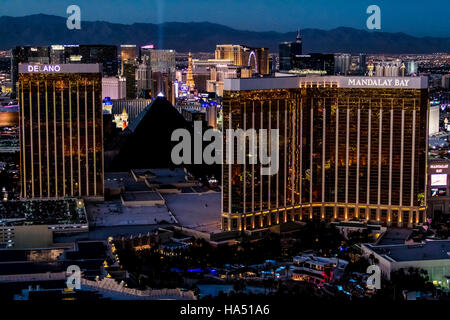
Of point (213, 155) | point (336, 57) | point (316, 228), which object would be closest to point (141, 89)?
→ point (336, 57)

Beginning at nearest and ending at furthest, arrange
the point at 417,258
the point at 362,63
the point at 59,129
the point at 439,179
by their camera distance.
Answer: the point at 417,258, the point at 439,179, the point at 59,129, the point at 362,63

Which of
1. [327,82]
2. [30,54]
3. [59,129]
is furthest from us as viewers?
[30,54]

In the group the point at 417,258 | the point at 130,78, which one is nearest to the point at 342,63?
the point at 130,78

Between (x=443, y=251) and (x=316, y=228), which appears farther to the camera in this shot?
(x=316, y=228)

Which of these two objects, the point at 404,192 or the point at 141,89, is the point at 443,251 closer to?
the point at 404,192

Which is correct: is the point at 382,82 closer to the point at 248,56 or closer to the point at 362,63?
the point at 362,63
